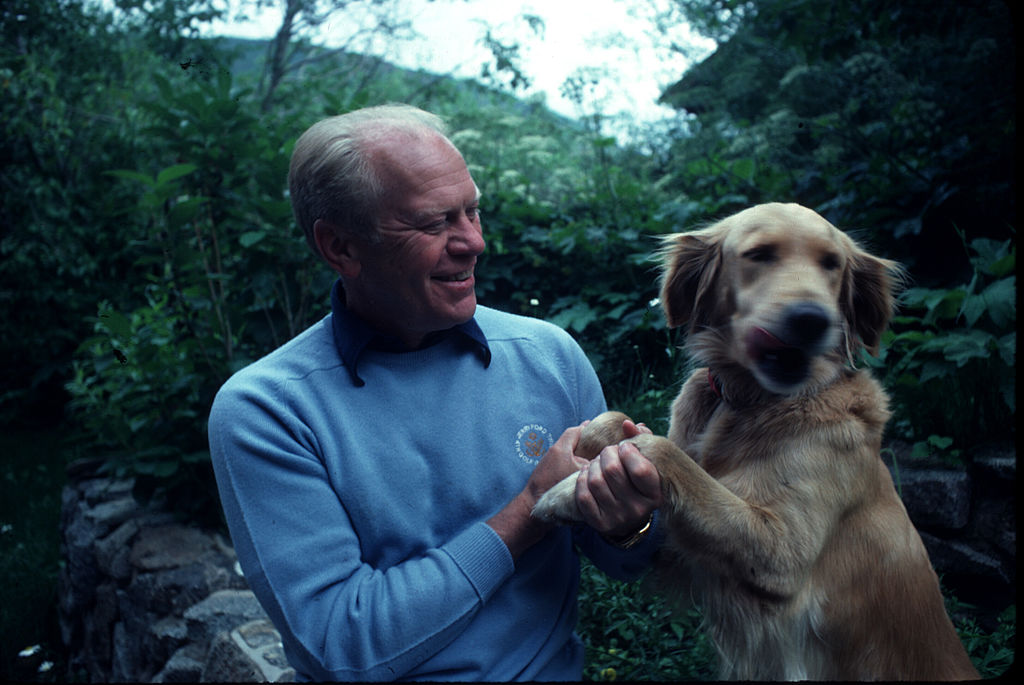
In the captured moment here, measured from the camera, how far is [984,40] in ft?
10.8

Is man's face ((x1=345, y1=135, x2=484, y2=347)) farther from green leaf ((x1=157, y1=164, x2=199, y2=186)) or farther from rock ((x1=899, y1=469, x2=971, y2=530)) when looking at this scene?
green leaf ((x1=157, y1=164, x2=199, y2=186))

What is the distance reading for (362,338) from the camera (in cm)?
203

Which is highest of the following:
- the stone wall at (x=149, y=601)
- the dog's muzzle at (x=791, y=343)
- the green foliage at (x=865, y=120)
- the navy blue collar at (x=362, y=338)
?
the green foliage at (x=865, y=120)

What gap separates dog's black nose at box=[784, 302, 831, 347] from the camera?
4.74ft

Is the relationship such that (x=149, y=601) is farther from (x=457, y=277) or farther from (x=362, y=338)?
(x=457, y=277)

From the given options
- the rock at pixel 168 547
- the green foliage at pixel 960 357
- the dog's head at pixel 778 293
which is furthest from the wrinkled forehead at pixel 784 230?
the rock at pixel 168 547

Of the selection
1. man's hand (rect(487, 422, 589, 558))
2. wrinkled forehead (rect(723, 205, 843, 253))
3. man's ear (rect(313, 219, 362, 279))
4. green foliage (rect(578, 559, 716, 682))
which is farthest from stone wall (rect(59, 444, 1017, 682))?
man's ear (rect(313, 219, 362, 279))

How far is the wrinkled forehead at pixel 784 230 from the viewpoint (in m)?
1.67

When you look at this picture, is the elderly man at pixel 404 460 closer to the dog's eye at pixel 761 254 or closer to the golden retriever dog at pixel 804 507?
the golden retriever dog at pixel 804 507

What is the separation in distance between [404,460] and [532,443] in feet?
1.21

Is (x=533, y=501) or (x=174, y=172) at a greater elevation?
(x=174, y=172)

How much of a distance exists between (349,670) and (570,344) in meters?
1.11

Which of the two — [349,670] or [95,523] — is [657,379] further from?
[95,523]

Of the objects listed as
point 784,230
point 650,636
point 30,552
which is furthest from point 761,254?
point 30,552
